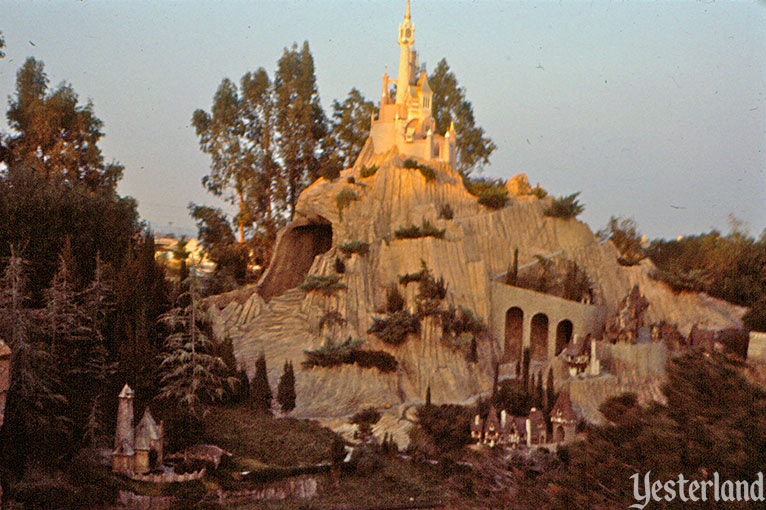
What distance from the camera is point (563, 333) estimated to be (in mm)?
22906

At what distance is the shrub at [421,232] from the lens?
76.2ft

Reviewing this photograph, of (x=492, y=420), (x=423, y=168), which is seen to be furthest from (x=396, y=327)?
(x=423, y=168)

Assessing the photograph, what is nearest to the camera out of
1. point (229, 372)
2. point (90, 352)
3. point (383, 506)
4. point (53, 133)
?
point (383, 506)

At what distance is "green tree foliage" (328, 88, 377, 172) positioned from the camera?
33656 millimetres

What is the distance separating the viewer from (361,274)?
23.0 metres

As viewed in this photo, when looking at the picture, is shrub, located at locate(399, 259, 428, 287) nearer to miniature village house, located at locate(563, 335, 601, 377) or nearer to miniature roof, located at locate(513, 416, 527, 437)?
miniature village house, located at locate(563, 335, 601, 377)

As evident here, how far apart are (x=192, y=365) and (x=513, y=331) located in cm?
1033

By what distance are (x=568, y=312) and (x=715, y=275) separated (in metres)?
6.63

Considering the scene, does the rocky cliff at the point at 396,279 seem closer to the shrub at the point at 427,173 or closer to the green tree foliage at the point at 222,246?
the shrub at the point at 427,173

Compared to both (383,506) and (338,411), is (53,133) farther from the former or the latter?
(383,506)

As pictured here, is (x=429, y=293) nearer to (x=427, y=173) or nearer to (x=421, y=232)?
(x=421, y=232)

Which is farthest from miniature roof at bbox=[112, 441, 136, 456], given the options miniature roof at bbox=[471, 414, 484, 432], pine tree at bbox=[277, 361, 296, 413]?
miniature roof at bbox=[471, 414, 484, 432]

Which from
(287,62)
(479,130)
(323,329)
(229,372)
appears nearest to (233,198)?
(287,62)

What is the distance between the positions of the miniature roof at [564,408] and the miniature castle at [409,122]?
42.6ft
